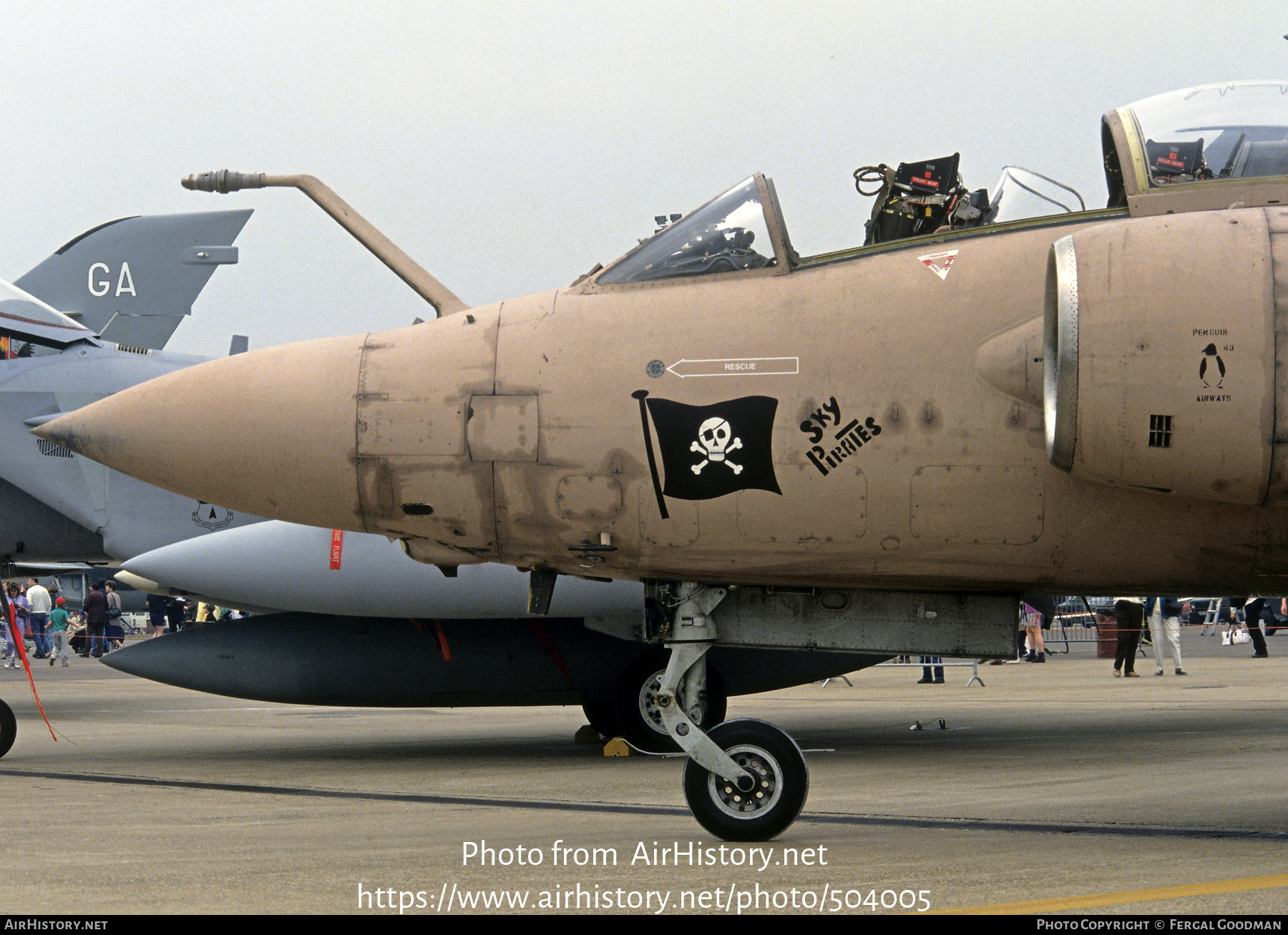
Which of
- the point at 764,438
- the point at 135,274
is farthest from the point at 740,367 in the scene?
the point at 135,274

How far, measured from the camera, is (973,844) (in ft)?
20.5

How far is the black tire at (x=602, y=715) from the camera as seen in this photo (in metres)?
12.1

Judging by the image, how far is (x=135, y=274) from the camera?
23.8 meters

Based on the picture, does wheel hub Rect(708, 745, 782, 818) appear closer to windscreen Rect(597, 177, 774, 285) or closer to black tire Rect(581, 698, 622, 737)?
windscreen Rect(597, 177, 774, 285)

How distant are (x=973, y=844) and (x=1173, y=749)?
19.0 ft

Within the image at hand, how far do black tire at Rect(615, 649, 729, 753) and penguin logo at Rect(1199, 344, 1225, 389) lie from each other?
21.6 ft

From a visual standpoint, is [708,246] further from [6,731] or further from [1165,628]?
[1165,628]

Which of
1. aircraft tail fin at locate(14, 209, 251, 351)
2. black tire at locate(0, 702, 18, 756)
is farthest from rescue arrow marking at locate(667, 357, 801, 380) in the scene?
aircraft tail fin at locate(14, 209, 251, 351)

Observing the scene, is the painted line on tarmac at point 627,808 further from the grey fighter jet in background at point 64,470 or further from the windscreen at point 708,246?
the grey fighter jet in background at point 64,470

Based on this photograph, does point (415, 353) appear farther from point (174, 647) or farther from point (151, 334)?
point (151, 334)

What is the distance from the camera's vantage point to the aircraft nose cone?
6215mm

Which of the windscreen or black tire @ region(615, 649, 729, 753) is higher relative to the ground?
the windscreen

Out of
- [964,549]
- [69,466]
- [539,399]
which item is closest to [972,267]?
[964,549]

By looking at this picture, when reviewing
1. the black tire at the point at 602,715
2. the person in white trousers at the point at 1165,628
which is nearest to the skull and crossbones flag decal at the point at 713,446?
the black tire at the point at 602,715
